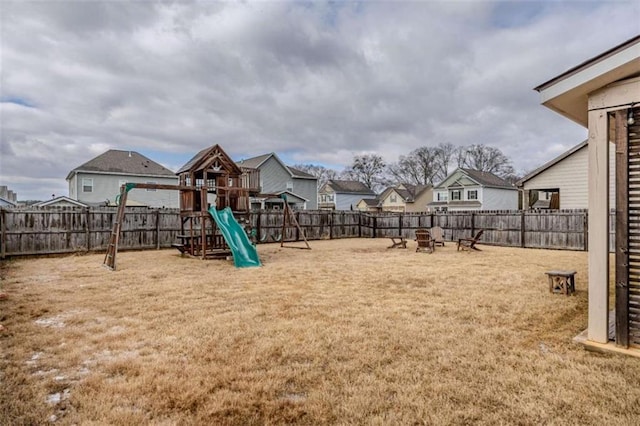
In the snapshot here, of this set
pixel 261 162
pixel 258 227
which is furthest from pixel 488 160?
pixel 258 227

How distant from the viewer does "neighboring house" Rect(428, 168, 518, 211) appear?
32.0 meters

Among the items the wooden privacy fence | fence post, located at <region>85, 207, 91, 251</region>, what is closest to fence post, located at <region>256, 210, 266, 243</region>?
the wooden privacy fence

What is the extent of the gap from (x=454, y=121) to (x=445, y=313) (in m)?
37.8

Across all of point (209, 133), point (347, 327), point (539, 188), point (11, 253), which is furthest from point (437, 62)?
point (209, 133)

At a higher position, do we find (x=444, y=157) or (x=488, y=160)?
(x=444, y=157)

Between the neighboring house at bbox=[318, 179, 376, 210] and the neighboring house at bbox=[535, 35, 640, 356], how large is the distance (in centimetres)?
3744

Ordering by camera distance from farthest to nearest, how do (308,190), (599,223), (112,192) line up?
(308,190) < (112,192) < (599,223)

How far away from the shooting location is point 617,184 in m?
3.26

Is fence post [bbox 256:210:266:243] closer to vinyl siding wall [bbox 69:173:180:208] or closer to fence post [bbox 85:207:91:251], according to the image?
fence post [bbox 85:207:91:251]

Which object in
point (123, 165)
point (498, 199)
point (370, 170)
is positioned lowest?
point (498, 199)

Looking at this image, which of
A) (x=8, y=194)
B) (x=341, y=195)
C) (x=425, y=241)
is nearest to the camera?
(x=425, y=241)

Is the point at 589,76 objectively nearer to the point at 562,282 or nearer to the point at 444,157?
the point at 562,282

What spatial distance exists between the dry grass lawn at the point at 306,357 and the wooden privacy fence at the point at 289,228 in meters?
6.07

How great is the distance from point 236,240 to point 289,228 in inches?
286
